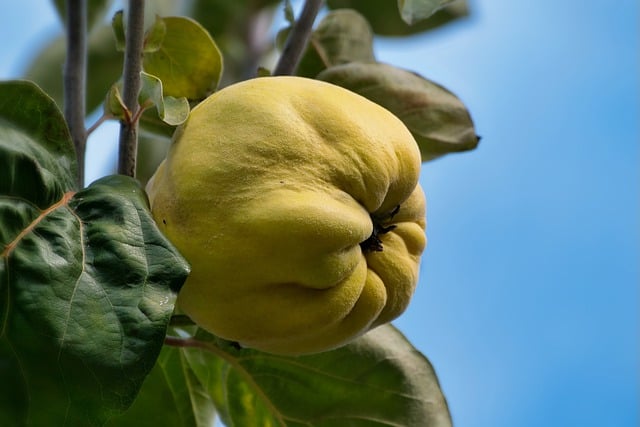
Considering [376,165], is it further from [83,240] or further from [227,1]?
[227,1]

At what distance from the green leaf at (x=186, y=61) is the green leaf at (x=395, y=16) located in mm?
1062

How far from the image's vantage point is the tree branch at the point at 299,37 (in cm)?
148

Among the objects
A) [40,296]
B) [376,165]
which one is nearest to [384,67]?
[376,165]

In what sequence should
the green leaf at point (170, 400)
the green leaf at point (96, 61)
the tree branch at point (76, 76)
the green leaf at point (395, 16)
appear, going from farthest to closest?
the green leaf at point (96, 61) → the green leaf at point (395, 16) → the green leaf at point (170, 400) → the tree branch at point (76, 76)

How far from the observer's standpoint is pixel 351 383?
5.08 feet

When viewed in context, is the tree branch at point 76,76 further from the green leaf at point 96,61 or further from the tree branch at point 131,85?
the green leaf at point 96,61

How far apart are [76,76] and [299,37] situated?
1.05ft

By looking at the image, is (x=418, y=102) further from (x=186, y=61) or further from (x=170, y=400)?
(x=170, y=400)

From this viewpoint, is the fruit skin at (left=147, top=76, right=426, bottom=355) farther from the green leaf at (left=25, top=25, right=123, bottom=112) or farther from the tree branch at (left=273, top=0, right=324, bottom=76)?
→ the green leaf at (left=25, top=25, right=123, bottom=112)

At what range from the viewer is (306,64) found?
1.75 metres

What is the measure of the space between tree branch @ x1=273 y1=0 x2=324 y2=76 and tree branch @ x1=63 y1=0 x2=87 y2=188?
281 millimetres

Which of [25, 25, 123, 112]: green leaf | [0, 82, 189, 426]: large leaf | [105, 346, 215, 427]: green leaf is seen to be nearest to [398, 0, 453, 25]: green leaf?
[0, 82, 189, 426]: large leaf

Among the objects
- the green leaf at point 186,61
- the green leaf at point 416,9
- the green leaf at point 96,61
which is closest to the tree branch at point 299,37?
the green leaf at point 186,61

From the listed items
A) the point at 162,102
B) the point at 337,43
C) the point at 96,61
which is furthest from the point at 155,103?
the point at 96,61
